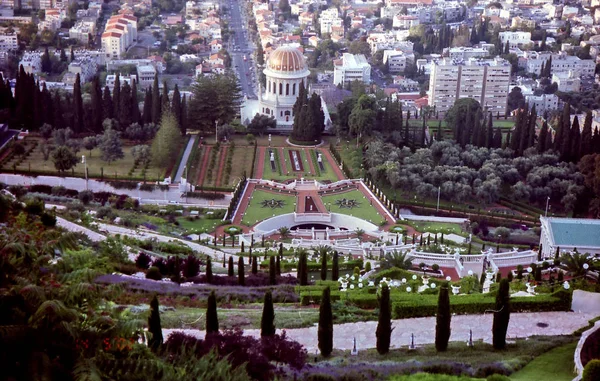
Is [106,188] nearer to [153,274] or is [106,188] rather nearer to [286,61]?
[153,274]

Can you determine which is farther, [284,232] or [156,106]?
[156,106]

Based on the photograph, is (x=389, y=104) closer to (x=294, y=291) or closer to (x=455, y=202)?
(x=455, y=202)

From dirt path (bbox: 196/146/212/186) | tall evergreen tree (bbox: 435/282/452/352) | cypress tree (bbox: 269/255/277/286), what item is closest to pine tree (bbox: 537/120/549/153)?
dirt path (bbox: 196/146/212/186)

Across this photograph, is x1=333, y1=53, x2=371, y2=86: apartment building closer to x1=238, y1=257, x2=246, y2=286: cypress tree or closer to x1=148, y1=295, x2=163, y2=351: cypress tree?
x1=238, y1=257, x2=246, y2=286: cypress tree

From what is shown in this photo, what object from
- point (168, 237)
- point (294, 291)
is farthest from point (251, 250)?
point (294, 291)

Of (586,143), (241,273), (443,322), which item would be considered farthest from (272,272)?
(586,143)
